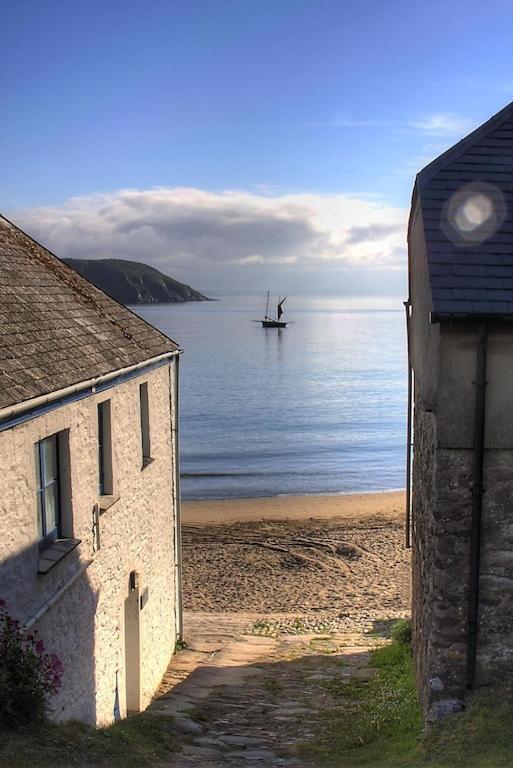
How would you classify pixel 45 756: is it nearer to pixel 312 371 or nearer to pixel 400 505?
pixel 400 505

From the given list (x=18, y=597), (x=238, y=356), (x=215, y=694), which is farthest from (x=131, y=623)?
(x=238, y=356)

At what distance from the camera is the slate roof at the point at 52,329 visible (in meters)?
8.01

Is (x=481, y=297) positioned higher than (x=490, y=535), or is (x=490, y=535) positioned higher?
(x=481, y=297)

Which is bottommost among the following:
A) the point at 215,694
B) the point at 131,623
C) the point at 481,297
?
the point at 215,694

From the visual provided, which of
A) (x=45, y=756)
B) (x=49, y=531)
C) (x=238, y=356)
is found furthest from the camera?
(x=238, y=356)

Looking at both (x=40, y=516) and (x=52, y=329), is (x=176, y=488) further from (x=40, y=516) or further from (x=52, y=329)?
(x=40, y=516)

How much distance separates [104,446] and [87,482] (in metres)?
0.96

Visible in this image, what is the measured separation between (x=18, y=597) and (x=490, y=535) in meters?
5.00

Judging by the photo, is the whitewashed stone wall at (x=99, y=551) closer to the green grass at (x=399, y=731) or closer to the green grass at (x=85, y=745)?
the green grass at (x=85, y=745)

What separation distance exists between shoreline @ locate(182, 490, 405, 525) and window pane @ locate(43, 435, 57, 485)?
1881 centimetres

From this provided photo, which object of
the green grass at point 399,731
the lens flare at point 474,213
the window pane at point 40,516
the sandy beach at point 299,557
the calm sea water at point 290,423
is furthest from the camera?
the calm sea water at point 290,423

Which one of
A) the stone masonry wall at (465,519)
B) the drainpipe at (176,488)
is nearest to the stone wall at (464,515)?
the stone masonry wall at (465,519)

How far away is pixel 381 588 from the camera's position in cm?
1947

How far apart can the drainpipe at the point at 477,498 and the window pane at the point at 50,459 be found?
4.81 meters
